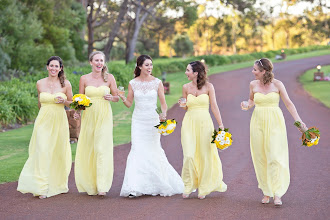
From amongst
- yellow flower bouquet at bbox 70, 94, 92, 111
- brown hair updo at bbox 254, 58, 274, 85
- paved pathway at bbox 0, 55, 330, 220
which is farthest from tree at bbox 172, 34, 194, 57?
brown hair updo at bbox 254, 58, 274, 85

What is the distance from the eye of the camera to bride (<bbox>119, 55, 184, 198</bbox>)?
8.70 meters

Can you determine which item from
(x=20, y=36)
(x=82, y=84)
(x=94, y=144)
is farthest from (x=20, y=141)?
(x=20, y=36)

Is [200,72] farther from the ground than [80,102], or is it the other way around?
[200,72]

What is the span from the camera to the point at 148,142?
8859 mm

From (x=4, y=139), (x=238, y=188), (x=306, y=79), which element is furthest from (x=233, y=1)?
(x=238, y=188)

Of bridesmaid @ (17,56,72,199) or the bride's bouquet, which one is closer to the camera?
the bride's bouquet

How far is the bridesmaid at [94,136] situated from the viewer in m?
8.71

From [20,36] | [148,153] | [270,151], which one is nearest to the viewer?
[270,151]

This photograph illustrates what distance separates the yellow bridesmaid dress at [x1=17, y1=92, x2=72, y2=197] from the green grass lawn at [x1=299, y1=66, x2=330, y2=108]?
16.1 m

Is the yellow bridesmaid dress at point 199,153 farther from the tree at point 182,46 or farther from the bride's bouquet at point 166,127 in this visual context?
the tree at point 182,46

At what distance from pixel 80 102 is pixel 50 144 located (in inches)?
39.9

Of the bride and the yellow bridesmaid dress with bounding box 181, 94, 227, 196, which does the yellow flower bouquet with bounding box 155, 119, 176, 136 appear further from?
the bride

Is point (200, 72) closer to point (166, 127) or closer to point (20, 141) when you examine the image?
point (166, 127)

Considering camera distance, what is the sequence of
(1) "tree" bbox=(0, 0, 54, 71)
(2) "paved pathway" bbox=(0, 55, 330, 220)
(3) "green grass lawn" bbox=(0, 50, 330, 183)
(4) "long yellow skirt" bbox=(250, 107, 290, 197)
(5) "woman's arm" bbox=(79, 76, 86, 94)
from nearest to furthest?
1. (2) "paved pathway" bbox=(0, 55, 330, 220)
2. (4) "long yellow skirt" bbox=(250, 107, 290, 197)
3. (5) "woman's arm" bbox=(79, 76, 86, 94)
4. (3) "green grass lawn" bbox=(0, 50, 330, 183)
5. (1) "tree" bbox=(0, 0, 54, 71)
